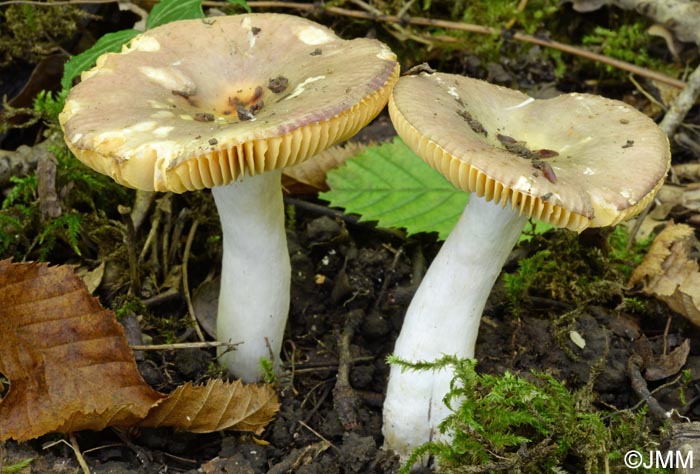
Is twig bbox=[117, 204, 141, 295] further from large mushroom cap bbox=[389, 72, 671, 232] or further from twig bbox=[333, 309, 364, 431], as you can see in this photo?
large mushroom cap bbox=[389, 72, 671, 232]

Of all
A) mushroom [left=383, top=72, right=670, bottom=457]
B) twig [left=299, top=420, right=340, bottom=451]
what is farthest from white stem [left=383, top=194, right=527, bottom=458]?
twig [left=299, top=420, right=340, bottom=451]

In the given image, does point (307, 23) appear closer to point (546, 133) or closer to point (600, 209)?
point (546, 133)

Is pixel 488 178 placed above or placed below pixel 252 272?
above

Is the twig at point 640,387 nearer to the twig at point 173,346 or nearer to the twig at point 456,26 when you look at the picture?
the twig at point 173,346

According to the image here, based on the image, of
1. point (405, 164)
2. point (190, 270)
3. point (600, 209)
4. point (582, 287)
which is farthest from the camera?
point (405, 164)

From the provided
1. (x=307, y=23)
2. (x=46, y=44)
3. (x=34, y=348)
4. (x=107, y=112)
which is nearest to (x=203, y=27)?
(x=307, y=23)

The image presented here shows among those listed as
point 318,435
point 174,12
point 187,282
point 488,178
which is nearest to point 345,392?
point 318,435

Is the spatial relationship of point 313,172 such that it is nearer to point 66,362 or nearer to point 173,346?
point 173,346
